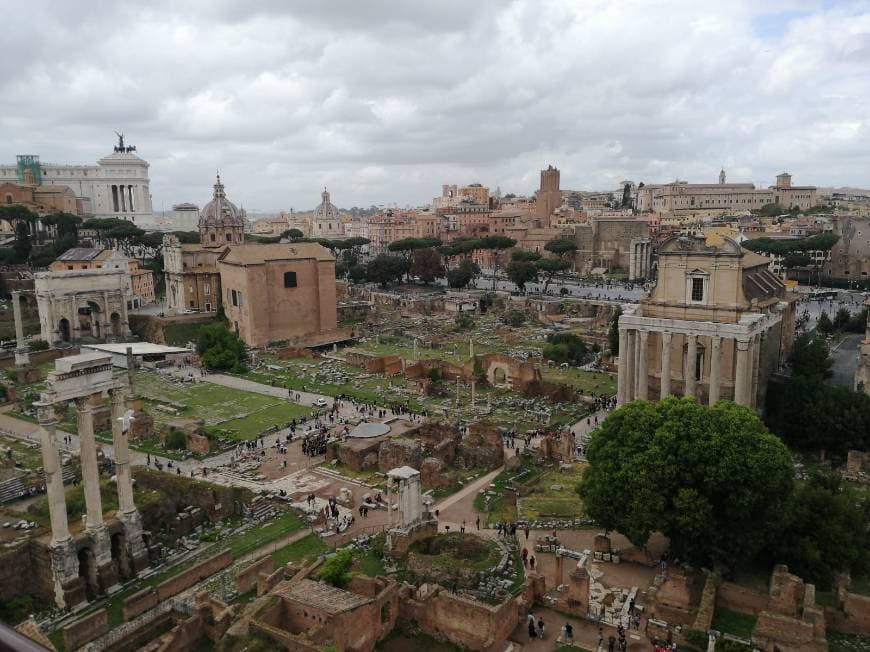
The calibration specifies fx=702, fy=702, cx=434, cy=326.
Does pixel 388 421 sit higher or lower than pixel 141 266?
lower

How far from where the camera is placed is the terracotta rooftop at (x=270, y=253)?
2448 inches

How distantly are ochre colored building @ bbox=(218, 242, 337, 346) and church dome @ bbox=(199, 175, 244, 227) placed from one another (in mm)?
13365

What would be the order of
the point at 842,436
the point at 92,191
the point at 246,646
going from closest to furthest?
the point at 246,646 < the point at 842,436 < the point at 92,191

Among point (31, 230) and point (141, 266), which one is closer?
point (141, 266)

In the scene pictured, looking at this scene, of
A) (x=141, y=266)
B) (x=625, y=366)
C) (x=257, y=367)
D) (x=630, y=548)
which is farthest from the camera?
(x=141, y=266)

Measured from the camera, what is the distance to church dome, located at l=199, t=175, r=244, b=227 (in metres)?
79.2

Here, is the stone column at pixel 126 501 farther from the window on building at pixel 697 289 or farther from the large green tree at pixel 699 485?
the window on building at pixel 697 289

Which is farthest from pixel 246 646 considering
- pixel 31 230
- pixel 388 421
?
pixel 31 230

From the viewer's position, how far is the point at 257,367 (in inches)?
2138

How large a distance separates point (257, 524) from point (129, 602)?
22.3 feet

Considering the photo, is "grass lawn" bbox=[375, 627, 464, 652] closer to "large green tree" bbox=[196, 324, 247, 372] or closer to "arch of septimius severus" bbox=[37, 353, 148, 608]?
"arch of septimius severus" bbox=[37, 353, 148, 608]

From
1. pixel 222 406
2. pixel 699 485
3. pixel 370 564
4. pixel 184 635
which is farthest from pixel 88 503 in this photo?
pixel 222 406

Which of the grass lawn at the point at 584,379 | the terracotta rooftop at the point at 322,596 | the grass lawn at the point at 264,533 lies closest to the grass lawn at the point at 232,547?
the grass lawn at the point at 264,533

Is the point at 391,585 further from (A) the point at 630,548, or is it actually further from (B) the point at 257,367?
(B) the point at 257,367
